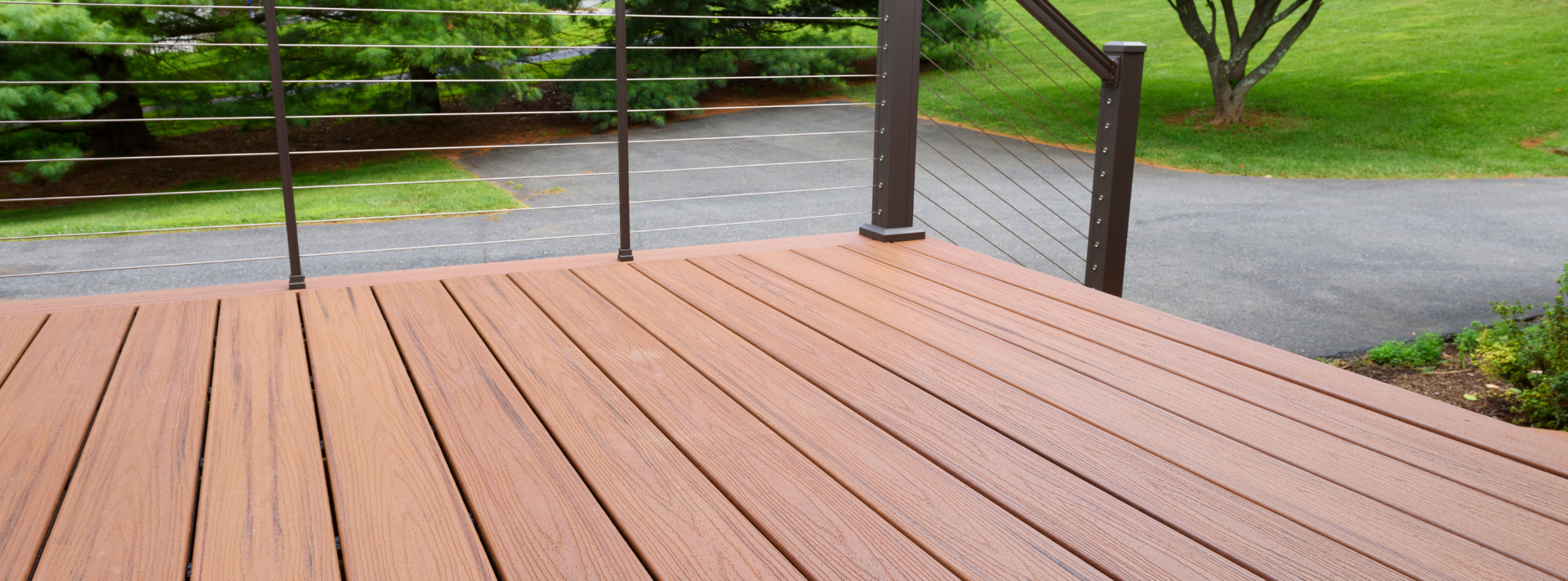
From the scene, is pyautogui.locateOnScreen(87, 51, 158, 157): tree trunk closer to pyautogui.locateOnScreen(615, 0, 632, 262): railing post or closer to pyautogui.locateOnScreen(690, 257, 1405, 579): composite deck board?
pyautogui.locateOnScreen(615, 0, 632, 262): railing post

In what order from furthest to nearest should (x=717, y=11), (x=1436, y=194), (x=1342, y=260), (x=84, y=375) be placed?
(x=717, y=11) < (x=1436, y=194) < (x=1342, y=260) < (x=84, y=375)

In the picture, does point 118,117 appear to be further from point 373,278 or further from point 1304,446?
point 1304,446

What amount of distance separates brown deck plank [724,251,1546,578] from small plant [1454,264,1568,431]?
6.60 ft

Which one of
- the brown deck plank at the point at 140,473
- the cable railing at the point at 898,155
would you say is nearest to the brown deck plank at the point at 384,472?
the brown deck plank at the point at 140,473

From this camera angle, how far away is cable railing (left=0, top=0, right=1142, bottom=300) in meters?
2.61

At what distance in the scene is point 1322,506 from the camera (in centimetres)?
123

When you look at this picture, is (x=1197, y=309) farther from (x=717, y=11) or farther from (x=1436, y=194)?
(x=717, y=11)

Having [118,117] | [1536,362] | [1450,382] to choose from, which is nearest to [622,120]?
[1536,362]

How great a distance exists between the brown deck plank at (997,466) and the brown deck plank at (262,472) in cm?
81

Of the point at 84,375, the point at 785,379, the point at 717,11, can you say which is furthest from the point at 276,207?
the point at 785,379

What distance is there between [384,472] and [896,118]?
1844mm

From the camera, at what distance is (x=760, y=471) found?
1.34 m

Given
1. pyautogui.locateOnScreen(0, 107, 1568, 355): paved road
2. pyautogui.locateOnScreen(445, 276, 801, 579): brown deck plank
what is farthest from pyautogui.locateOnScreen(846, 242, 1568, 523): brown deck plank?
pyautogui.locateOnScreen(0, 107, 1568, 355): paved road

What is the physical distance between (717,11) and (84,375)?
34.7 ft
